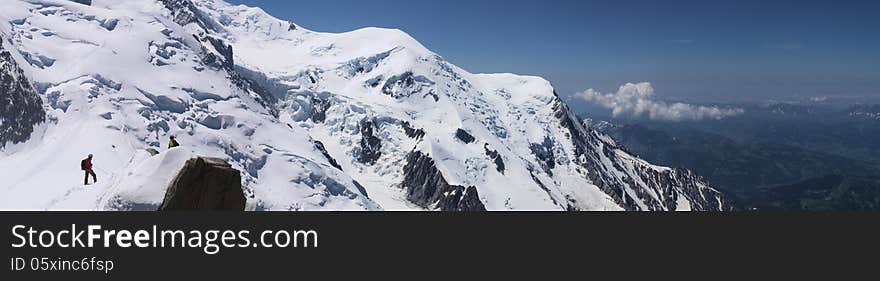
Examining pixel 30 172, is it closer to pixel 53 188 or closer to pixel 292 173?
pixel 53 188

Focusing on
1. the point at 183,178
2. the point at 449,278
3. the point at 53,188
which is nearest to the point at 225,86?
the point at 53,188

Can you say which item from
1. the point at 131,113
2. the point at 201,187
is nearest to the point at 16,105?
the point at 131,113

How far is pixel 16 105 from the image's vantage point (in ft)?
386

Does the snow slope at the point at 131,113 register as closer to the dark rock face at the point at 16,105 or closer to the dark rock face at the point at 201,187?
the dark rock face at the point at 16,105

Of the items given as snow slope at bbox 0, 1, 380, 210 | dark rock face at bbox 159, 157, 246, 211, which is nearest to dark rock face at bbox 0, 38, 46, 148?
snow slope at bbox 0, 1, 380, 210

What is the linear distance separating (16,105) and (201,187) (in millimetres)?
113909

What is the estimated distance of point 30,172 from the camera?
93.3 metres

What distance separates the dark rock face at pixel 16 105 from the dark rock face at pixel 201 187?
330ft

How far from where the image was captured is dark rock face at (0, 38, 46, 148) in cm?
11119

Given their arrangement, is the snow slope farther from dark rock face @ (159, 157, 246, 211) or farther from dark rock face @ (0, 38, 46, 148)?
dark rock face @ (159, 157, 246, 211)

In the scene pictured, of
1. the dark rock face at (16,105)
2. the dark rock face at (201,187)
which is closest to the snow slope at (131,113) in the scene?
the dark rock face at (16,105)

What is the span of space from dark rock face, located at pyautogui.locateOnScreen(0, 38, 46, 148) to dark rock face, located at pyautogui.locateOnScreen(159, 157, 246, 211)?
10055 cm

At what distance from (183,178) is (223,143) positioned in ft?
380

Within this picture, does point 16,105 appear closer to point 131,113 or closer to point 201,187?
point 131,113
